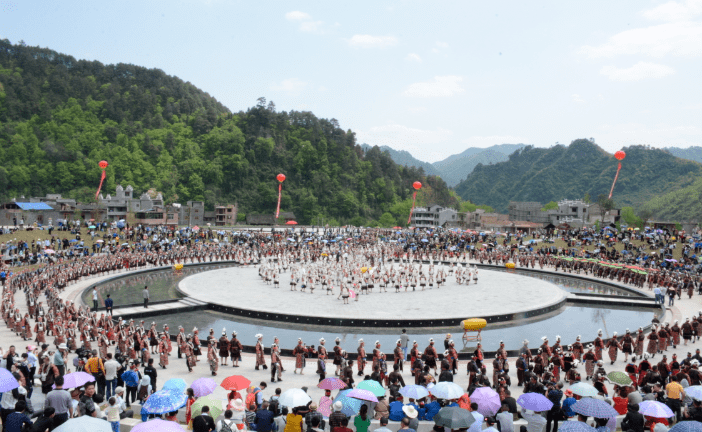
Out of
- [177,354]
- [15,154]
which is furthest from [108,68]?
[177,354]

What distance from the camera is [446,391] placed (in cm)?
941

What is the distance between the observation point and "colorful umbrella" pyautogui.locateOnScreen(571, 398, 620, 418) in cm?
802

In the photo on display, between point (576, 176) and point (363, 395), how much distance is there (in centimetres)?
16647

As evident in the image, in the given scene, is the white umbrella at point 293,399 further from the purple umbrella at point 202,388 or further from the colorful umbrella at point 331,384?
the purple umbrella at point 202,388

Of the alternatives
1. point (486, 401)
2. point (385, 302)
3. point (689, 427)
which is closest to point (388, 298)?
point (385, 302)

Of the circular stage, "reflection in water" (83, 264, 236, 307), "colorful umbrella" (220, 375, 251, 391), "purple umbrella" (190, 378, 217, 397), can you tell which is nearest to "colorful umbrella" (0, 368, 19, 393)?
"purple umbrella" (190, 378, 217, 397)

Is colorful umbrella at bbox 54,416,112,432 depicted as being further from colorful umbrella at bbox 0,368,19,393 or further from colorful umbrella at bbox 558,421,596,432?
Result: colorful umbrella at bbox 558,421,596,432

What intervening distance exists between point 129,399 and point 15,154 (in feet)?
321

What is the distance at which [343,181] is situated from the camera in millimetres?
110688

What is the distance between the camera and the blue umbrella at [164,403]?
25.2 ft

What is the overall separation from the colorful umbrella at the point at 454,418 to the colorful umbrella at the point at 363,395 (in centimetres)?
137

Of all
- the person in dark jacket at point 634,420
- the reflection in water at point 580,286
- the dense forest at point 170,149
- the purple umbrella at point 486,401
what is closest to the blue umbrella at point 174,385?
the purple umbrella at point 486,401

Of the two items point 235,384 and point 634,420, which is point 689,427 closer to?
point 634,420

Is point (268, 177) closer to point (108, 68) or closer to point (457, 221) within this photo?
point (457, 221)
